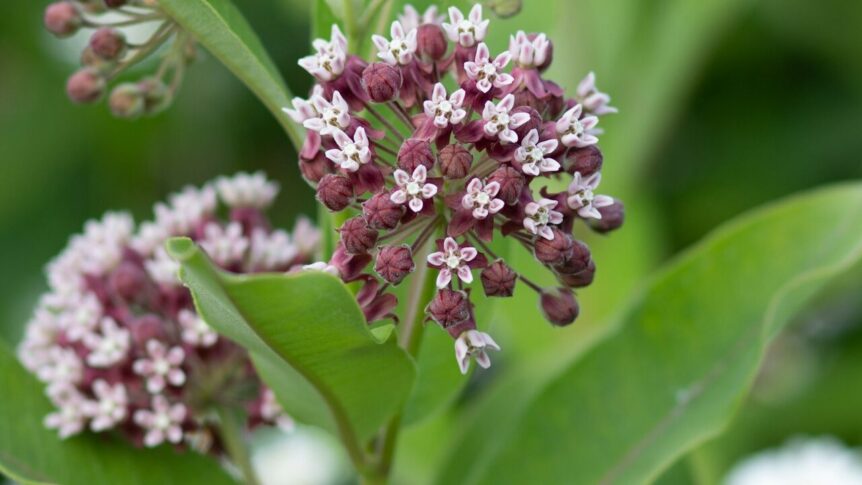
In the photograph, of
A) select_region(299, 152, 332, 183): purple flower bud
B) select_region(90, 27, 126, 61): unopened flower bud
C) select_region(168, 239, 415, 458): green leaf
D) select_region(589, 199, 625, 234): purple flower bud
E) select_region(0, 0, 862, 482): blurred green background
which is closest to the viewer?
select_region(168, 239, 415, 458): green leaf

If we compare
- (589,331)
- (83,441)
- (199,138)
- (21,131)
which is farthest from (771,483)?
(21,131)

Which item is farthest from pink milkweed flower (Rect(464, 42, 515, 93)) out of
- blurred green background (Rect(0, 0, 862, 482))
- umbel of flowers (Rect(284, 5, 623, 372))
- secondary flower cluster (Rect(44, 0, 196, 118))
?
blurred green background (Rect(0, 0, 862, 482))

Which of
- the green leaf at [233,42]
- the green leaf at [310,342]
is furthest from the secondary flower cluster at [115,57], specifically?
the green leaf at [310,342]

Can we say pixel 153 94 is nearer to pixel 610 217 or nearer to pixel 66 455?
pixel 66 455

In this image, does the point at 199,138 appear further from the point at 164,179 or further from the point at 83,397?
the point at 83,397

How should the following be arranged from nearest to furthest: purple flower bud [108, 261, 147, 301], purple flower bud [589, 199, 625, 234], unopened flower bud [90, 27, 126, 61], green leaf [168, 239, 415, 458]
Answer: green leaf [168, 239, 415, 458]
purple flower bud [589, 199, 625, 234]
unopened flower bud [90, 27, 126, 61]
purple flower bud [108, 261, 147, 301]

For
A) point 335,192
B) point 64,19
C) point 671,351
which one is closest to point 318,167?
point 335,192

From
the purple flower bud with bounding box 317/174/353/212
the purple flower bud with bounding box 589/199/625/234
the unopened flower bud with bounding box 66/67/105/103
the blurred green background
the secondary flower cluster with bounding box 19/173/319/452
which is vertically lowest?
the blurred green background

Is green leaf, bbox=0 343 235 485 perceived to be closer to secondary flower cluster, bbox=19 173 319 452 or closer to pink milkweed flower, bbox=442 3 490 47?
secondary flower cluster, bbox=19 173 319 452
